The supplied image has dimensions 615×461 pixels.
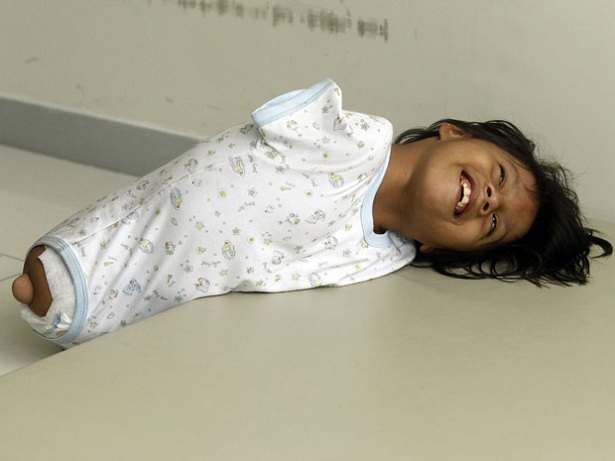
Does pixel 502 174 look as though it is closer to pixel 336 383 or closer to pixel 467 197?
pixel 467 197

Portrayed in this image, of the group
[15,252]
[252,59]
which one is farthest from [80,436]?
[252,59]

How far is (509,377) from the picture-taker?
1292 millimetres

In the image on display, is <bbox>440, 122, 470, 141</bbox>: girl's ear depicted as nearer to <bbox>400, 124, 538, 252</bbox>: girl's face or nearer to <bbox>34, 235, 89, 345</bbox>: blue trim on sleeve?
<bbox>400, 124, 538, 252</bbox>: girl's face

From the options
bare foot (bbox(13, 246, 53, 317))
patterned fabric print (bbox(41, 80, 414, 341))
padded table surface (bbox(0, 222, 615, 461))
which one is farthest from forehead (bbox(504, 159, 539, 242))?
bare foot (bbox(13, 246, 53, 317))

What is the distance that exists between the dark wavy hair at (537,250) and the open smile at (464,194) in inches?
5.0

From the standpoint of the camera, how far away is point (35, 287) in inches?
61.7

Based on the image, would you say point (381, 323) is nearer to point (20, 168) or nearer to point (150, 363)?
point (150, 363)

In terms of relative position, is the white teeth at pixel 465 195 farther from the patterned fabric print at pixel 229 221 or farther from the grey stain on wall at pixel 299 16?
the grey stain on wall at pixel 299 16

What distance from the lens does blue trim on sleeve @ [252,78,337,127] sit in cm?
153

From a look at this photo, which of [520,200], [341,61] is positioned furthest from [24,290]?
[341,61]

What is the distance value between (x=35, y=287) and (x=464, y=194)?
713 mm

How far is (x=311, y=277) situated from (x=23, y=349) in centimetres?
51

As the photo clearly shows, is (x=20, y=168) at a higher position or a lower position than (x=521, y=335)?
lower

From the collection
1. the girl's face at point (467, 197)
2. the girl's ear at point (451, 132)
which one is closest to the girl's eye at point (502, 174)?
the girl's face at point (467, 197)
